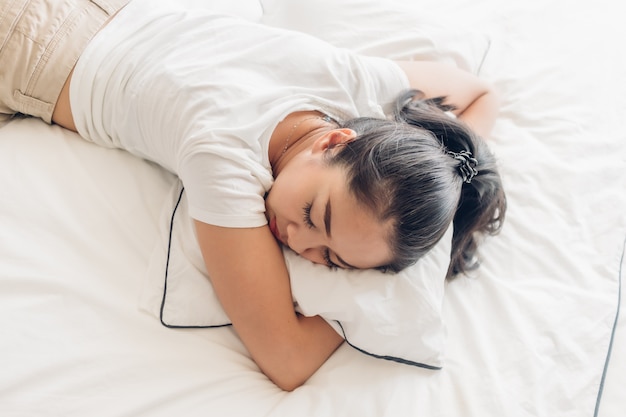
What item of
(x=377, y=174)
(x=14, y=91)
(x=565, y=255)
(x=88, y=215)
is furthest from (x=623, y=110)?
(x=14, y=91)

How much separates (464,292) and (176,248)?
54cm

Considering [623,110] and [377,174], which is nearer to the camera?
[377,174]

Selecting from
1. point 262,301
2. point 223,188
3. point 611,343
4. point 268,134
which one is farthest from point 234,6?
point 611,343

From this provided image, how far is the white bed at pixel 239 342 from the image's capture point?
799 mm

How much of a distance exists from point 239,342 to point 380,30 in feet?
2.77

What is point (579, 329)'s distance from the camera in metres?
0.93

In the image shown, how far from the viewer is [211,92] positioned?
3.00 ft

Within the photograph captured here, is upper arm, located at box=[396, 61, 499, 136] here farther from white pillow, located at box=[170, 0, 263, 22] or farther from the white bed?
white pillow, located at box=[170, 0, 263, 22]

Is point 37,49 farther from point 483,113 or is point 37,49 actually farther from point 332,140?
point 483,113

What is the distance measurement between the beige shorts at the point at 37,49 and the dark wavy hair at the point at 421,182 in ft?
1.86

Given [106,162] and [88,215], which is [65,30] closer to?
[106,162]

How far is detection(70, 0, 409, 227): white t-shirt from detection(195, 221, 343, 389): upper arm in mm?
33

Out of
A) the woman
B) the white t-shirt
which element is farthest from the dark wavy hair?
the white t-shirt

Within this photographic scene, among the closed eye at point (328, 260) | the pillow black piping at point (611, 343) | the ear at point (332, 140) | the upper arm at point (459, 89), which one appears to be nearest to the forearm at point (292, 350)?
the closed eye at point (328, 260)
